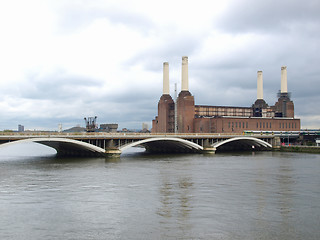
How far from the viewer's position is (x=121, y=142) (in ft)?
246

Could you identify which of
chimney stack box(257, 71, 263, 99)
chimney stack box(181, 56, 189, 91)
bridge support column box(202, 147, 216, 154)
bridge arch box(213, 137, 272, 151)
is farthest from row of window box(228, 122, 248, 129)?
bridge support column box(202, 147, 216, 154)

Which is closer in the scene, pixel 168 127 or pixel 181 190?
pixel 181 190

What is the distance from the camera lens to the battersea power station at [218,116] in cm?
11969

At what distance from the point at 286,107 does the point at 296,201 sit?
117m

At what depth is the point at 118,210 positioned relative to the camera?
85.0ft

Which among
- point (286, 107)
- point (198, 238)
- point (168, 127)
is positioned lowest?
point (198, 238)

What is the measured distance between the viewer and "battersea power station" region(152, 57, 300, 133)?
120 meters

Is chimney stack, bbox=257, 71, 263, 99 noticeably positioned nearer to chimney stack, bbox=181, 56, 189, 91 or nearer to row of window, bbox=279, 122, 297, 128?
row of window, bbox=279, 122, 297, 128

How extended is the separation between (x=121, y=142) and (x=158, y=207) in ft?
160

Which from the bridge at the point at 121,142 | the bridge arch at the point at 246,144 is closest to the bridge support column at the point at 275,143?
the bridge at the point at 121,142

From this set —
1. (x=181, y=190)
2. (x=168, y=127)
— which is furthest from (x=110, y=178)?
(x=168, y=127)

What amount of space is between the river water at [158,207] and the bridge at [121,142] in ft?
58.0

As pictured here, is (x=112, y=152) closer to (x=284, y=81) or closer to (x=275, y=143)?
A: (x=275, y=143)

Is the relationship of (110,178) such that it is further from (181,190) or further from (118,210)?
(118,210)
